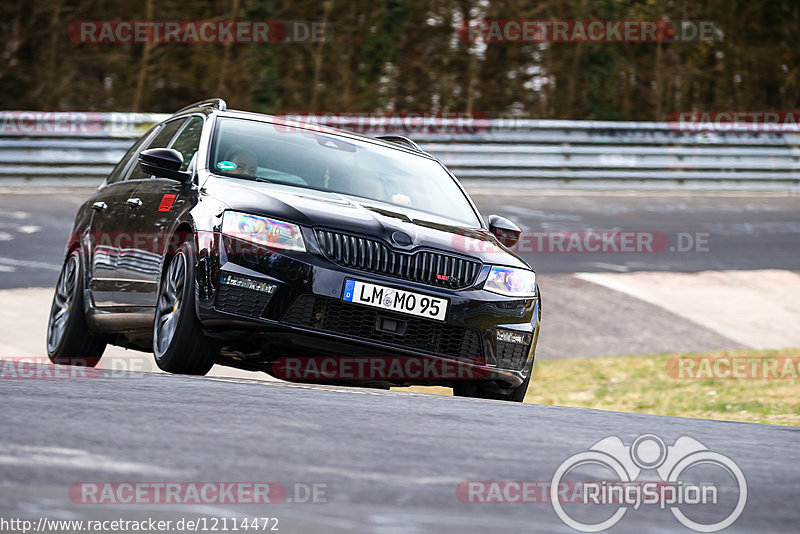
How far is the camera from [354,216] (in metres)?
6.56

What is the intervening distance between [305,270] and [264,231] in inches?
11.7

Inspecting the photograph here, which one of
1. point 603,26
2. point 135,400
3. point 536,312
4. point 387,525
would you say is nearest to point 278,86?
point 603,26

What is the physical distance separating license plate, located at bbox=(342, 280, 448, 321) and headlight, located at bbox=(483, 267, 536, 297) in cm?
36

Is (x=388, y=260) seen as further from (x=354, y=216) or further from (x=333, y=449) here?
(x=333, y=449)

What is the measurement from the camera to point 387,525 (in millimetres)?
3207

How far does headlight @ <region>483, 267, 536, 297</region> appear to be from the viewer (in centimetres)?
681

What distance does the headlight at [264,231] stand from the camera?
633 centimetres

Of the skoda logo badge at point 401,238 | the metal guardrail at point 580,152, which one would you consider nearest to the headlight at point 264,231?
the skoda logo badge at point 401,238

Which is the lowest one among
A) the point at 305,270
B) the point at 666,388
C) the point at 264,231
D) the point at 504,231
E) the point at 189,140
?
the point at 666,388

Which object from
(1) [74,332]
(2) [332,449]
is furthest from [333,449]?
(1) [74,332]

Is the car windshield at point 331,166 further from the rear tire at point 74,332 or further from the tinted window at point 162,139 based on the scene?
the rear tire at point 74,332

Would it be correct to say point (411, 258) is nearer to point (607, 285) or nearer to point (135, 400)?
point (135, 400)

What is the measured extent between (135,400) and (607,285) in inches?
364

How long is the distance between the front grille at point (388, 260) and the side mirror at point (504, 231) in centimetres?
138
